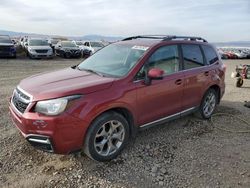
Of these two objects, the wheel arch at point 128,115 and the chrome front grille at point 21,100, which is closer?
the chrome front grille at point 21,100

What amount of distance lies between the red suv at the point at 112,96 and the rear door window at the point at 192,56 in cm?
2

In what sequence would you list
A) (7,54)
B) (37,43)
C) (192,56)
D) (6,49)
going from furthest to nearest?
(37,43) < (7,54) < (6,49) < (192,56)

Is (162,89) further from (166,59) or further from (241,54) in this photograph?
(241,54)

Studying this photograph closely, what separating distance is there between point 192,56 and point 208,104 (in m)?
1.24

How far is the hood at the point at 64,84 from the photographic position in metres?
3.78

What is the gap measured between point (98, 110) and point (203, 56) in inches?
124

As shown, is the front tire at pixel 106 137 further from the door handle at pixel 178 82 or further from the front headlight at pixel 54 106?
the door handle at pixel 178 82

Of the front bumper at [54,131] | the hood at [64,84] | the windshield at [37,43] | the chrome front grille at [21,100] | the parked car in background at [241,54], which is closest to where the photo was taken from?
the front bumper at [54,131]

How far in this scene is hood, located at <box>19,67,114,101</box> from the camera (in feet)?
12.4

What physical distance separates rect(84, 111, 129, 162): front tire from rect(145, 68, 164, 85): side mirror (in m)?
0.73

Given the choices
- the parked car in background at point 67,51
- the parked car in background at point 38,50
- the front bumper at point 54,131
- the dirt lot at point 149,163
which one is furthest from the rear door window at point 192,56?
the parked car in background at point 67,51

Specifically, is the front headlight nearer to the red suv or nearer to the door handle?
the red suv

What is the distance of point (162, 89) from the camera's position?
479 centimetres

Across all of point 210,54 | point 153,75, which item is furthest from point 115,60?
point 210,54
